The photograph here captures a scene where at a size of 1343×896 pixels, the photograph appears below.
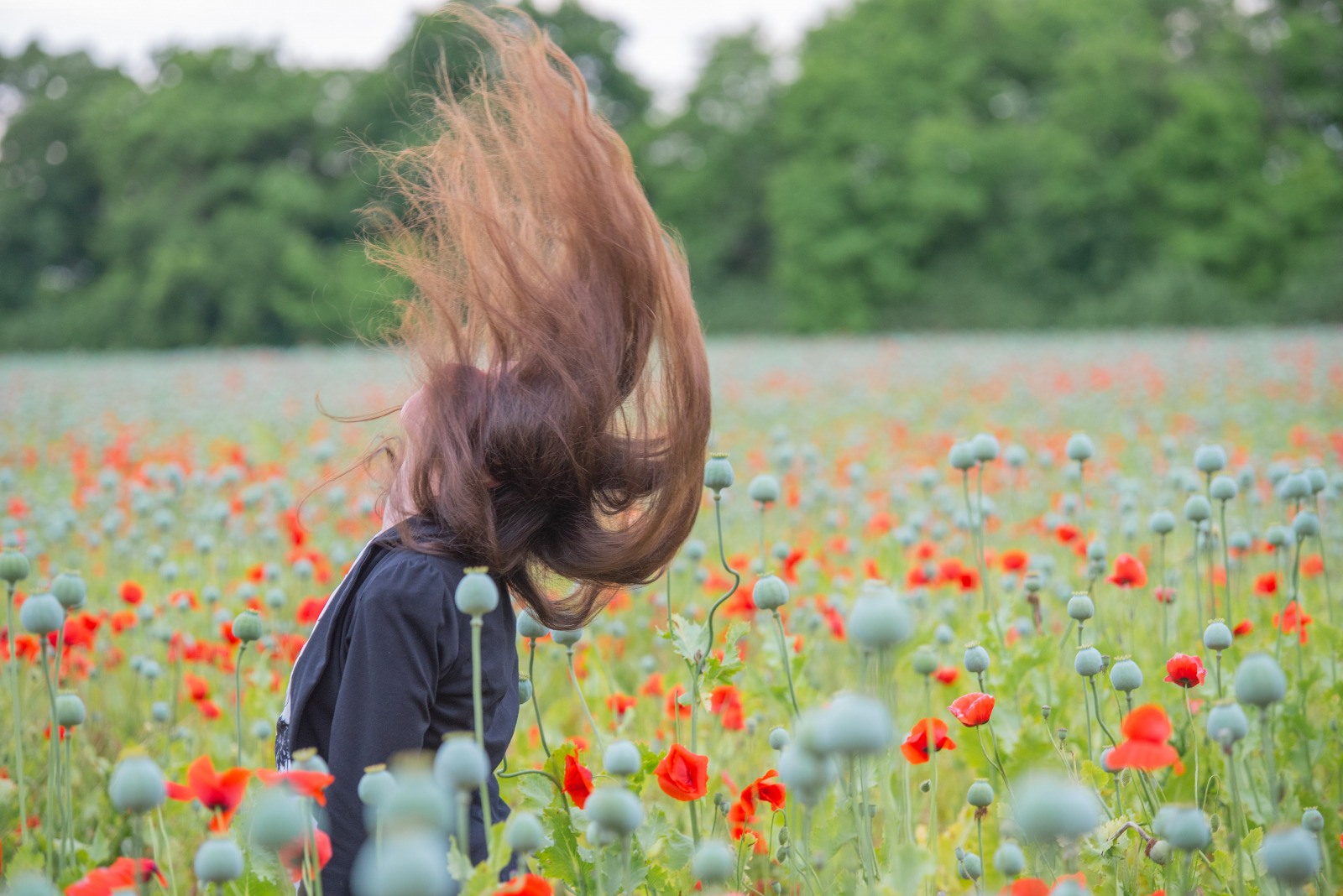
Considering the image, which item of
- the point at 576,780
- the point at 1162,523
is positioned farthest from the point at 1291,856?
the point at 1162,523

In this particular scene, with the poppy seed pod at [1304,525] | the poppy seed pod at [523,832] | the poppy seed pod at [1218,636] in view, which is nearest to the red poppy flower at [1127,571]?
the poppy seed pod at [1304,525]

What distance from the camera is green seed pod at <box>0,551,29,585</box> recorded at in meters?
1.34

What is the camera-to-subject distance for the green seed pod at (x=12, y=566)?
4.40 feet

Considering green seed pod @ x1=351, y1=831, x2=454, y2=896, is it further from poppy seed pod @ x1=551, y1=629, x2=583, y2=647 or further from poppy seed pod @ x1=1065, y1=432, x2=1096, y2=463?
poppy seed pod @ x1=1065, y1=432, x2=1096, y2=463

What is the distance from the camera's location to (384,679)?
4.43 ft

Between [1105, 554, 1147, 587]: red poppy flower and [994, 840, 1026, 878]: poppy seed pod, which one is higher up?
[1105, 554, 1147, 587]: red poppy flower

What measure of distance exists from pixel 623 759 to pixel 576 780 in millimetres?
245

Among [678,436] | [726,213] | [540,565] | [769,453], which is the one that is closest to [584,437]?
[678,436]

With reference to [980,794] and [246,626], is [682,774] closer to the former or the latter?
[980,794]

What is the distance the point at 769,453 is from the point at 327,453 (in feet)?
8.07

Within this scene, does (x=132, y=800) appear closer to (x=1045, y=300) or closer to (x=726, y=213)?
(x=1045, y=300)

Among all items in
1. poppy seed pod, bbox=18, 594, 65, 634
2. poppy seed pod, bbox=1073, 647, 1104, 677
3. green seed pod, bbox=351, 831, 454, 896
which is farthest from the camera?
poppy seed pod, bbox=1073, 647, 1104, 677

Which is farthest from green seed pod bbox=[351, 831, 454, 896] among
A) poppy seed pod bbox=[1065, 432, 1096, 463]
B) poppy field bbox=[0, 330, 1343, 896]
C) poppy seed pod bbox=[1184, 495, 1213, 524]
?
poppy seed pod bbox=[1065, 432, 1096, 463]

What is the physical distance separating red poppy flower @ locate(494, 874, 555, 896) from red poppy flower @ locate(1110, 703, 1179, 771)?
0.58 m
